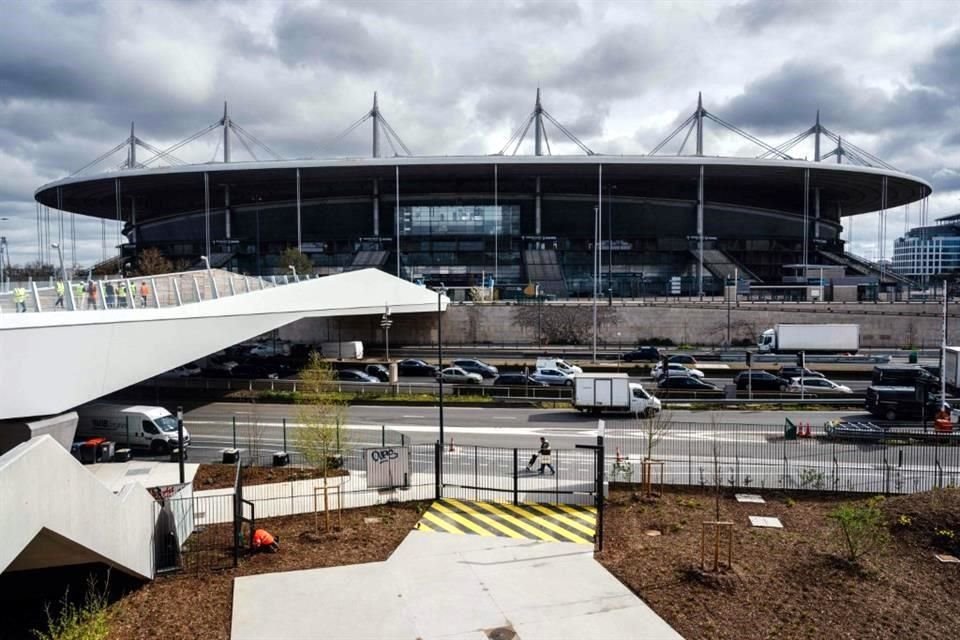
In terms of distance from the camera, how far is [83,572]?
11703 mm

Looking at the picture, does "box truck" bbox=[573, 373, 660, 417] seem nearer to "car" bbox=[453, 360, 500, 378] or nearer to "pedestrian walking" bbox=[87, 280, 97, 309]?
"car" bbox=[453, 360, 500, 378]

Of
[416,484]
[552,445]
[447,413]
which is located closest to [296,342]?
[447,413]

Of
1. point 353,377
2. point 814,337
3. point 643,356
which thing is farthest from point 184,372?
point 814,337

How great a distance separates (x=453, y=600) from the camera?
1148 cm

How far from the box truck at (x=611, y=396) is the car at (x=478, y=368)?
1172 centimetres

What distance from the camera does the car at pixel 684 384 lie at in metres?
34.1

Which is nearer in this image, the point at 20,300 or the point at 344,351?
the point at 20,300

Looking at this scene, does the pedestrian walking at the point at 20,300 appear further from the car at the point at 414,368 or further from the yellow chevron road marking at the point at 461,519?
the car at the point at 414,368

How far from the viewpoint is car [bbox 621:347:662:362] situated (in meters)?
46.7

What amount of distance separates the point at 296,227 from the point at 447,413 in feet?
225

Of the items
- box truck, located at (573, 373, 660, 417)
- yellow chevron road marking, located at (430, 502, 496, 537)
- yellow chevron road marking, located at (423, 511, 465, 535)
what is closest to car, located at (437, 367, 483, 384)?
box truck, located at (573, 373, 660, 417)

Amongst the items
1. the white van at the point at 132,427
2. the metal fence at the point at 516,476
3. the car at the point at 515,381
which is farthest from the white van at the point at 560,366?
the white van at the point at 132,427

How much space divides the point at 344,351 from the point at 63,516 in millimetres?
41013

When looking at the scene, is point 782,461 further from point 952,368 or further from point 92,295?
point 92,295
